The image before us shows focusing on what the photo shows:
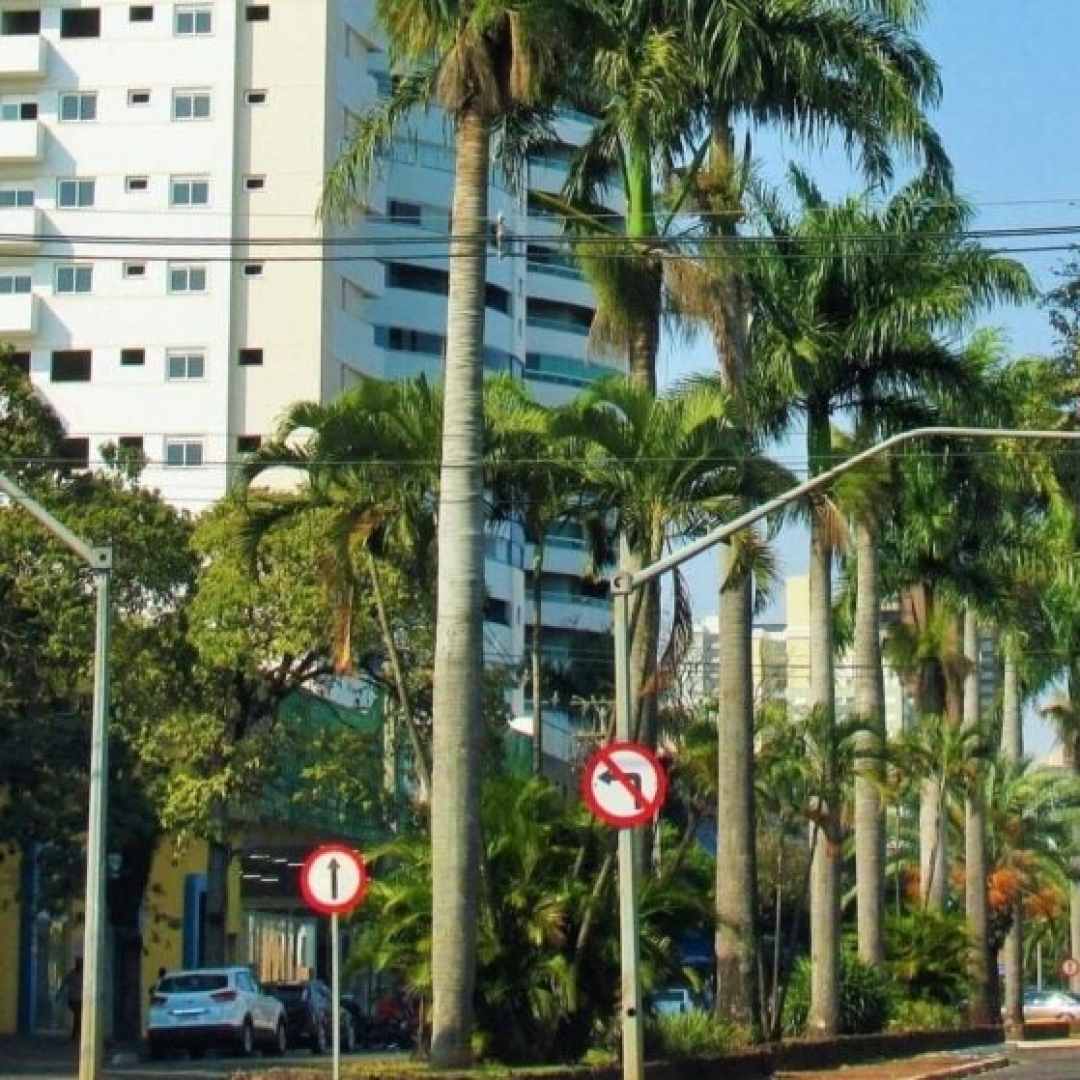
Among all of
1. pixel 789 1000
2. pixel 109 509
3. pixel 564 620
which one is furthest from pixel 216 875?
pixel 564 620

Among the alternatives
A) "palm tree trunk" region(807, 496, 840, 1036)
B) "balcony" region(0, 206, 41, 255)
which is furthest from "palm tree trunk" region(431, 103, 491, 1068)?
"balcony" region(0, 206, 41, 255)

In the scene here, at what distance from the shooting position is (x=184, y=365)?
76062 mm

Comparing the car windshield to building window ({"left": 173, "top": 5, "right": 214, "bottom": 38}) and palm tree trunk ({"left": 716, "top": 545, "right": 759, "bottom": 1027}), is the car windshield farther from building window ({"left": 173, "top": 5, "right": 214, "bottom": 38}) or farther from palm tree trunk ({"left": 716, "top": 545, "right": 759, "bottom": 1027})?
building window ({"left": 173, "top": 5, "right": 214, "bottom": 38})

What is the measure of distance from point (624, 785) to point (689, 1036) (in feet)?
28.4

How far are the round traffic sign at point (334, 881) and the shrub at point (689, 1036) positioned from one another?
316 inches

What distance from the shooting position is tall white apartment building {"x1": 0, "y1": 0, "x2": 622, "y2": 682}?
248 ft

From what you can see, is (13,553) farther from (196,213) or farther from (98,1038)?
(196,213)

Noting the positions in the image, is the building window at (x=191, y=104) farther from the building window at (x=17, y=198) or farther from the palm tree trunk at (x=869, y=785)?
the palm tree trunk at (x=869, y=785)

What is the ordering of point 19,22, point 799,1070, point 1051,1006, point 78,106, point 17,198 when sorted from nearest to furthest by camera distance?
point 799,1070
point 17,198
point 78,106
point 19,22
point 1051,1006

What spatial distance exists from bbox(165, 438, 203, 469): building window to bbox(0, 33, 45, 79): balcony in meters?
12.1

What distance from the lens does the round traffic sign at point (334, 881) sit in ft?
71.8

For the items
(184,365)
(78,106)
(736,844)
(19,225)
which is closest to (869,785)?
(736,844)

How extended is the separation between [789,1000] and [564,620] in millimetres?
53383

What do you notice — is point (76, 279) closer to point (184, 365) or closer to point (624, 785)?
point (184, 365)
